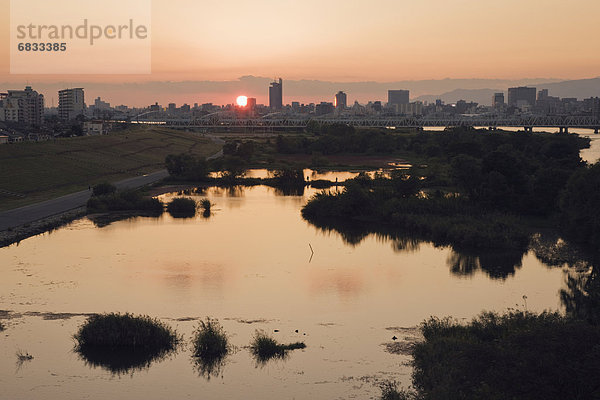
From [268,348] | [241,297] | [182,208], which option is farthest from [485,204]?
[268,348]

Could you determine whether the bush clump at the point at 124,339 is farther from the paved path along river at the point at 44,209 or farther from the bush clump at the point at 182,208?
the bush clump at the point at 182,208

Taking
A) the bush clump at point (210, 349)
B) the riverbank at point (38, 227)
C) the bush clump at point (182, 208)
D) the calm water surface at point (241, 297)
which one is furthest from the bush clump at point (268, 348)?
Answer: the bush clump at point (182, 208)

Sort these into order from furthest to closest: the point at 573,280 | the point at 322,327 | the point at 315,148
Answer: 1. the point at 315,148
2. the point at 573,280
3. the point at 322,327

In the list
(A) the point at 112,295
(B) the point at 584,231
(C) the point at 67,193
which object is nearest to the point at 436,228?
(B) the point at 584,231

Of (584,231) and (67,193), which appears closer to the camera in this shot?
(584,231)

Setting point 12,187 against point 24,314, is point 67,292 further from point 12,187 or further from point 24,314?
point 12,187

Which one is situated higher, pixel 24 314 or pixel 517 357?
pixel 517 357
